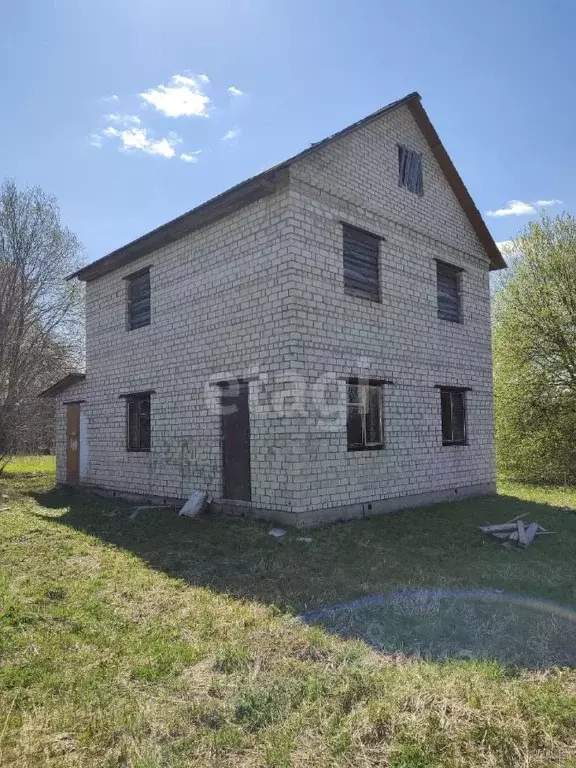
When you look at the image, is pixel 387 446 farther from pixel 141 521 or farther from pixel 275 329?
pixel 141 521

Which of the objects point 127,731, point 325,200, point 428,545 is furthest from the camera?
point 325,200

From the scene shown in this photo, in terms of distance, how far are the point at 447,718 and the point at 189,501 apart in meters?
7.54

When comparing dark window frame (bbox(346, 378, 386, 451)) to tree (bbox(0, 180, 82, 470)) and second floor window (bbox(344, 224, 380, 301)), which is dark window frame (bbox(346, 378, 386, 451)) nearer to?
second floor window (bbox(344, 224, 380, 301))

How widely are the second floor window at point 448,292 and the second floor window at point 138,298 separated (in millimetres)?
6807

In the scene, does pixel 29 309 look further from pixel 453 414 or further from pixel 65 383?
pixel 453 414

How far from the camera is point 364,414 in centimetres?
998

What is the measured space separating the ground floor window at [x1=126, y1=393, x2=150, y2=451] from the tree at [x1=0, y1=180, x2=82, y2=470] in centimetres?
875

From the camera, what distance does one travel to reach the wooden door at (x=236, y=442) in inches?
380

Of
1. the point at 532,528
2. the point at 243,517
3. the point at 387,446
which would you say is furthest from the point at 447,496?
the point at 243,517

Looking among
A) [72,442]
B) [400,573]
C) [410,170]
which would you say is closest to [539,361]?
[410,170]

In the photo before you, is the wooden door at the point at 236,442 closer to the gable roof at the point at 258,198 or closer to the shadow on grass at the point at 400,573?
the shadow on grass at the point at 400,573

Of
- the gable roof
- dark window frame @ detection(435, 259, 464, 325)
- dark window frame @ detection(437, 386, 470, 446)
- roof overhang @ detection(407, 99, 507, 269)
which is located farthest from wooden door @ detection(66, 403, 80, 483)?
roof overhang @ detection(407, 99, 507, 269)

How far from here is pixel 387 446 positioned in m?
10.3

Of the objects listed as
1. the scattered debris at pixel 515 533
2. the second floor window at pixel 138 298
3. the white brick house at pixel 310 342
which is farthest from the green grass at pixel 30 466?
the scattered debris at pixel 515 533
